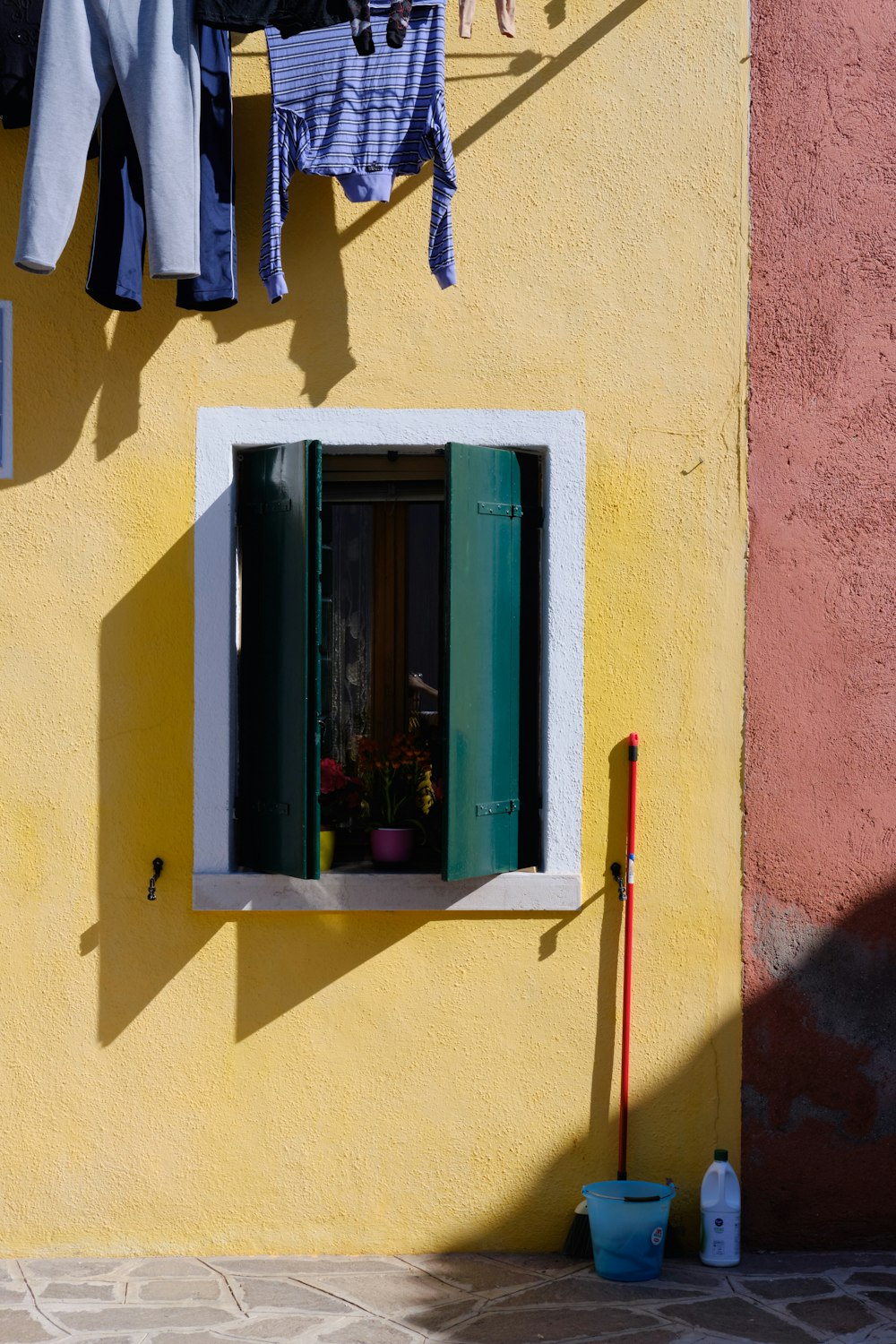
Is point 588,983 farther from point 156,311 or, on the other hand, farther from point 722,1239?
point 156,311

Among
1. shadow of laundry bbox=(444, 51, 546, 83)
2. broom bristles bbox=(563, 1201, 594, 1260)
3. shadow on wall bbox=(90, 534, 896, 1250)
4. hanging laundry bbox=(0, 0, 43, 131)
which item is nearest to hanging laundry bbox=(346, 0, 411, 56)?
shadow of laundry bbox=(444, 51, 546, 83)

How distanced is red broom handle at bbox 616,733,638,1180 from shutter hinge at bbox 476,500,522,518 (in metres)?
0.94

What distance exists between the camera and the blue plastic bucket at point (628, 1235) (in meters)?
4.71

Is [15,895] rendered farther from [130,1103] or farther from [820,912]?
[820,912]

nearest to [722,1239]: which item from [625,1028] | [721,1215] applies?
[721,1215]

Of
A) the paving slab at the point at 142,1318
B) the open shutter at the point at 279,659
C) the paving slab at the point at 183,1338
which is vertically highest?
the open shutter at the point at 279,659

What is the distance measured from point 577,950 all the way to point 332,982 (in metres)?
0.92

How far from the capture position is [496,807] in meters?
4.96

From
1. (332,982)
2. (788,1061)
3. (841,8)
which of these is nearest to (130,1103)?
(332,982)

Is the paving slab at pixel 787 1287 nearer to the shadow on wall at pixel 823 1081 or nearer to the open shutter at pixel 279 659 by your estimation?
the shadow on wall at pixel 823 1081

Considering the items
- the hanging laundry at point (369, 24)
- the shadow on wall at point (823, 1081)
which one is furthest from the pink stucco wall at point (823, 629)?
the hanging laundry at point (369, 24)

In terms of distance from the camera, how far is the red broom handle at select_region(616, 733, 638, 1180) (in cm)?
499

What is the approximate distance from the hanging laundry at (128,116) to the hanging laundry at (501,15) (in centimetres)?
95

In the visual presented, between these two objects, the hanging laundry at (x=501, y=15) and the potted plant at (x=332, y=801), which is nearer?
the hanging laundry at (x=501, y=15)
